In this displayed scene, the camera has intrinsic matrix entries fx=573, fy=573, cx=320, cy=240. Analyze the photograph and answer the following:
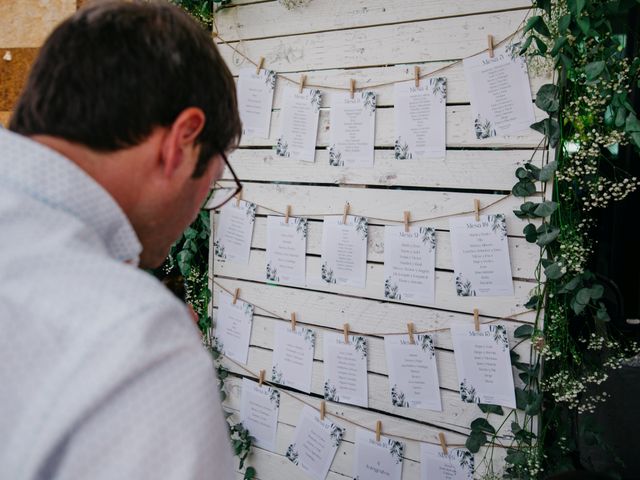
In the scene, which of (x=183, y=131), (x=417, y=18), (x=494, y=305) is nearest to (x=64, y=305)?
(x=183, y=131)

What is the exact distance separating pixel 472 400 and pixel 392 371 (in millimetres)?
280

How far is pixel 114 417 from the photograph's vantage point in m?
0.60

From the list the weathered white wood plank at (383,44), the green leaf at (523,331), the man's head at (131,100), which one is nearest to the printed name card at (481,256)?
the green leaf at (523,331)

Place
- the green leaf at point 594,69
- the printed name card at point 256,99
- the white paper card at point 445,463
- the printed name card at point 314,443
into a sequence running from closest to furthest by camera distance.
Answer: the green leaf at point 594,69 < the white paper card at point 445,463 < the printed name card at point 314,443 < the printed name card at point 256,99

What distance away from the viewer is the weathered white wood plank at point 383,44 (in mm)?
1758

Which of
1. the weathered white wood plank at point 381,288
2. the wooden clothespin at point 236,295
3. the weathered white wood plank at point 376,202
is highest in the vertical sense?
the weathered white wood plank at point 376,202

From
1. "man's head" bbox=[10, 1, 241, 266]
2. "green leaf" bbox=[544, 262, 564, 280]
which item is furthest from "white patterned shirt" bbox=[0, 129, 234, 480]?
"green leaf" bbox=[544, 262, 564, 280]

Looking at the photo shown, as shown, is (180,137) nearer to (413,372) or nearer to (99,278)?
(99,278)

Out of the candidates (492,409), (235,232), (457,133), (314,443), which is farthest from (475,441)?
(235,232)

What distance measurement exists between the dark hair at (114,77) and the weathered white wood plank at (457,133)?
106cm

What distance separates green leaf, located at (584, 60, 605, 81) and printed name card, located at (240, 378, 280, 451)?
1.54 m

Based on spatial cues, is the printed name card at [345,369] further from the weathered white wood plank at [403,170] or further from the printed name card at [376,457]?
the weathered white wood plank at [403,170]

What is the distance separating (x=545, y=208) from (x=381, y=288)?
0.60 meters

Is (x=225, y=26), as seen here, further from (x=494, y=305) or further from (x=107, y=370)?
(x=107, y=370)
